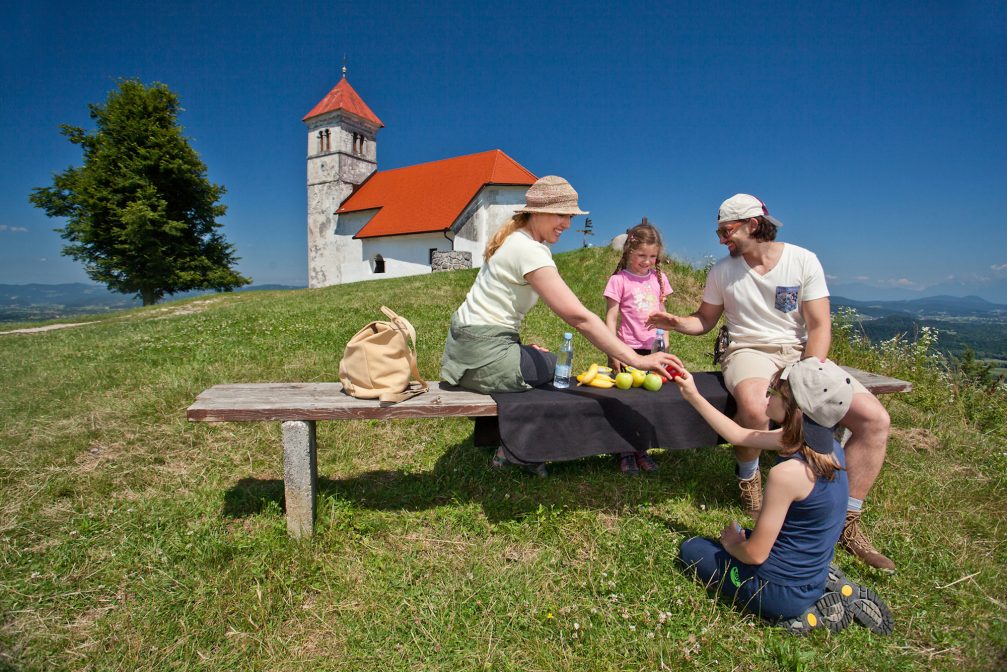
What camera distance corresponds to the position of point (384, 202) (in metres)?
32.2

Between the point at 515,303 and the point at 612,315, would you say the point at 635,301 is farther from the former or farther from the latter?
the point at 515,303

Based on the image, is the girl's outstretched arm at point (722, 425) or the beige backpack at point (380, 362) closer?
the girl's outstretched arm at point (722, 425)

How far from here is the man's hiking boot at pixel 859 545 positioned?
2.88 meters

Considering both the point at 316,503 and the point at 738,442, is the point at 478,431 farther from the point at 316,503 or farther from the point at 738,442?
the point at 738,442

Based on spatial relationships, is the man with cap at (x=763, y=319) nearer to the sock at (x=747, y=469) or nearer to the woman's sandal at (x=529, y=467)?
the sock at (x=747, y=469)

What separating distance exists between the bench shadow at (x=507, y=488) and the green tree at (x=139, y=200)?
27950mm

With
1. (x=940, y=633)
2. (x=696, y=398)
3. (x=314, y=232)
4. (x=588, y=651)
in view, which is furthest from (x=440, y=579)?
(x=314, y=232)

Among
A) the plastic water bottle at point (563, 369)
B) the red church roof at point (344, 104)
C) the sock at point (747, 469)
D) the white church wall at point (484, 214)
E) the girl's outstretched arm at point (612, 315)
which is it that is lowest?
the sock at point (747, 469)

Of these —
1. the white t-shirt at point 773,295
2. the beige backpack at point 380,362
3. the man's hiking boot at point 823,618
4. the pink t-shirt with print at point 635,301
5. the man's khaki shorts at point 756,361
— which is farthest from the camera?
the pink t-shirt with print at point 635,301

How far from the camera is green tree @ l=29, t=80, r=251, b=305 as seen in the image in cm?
2498

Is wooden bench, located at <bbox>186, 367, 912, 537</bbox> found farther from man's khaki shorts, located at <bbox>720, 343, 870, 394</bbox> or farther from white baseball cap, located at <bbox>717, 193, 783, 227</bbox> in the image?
white baseball cap, located at <bbox>717, 193, 783, 227</bbox>

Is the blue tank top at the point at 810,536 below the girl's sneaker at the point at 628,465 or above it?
above

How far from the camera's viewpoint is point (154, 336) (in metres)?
8.64

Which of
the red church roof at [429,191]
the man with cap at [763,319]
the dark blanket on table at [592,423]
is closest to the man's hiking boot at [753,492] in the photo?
the man with cap at [763,319]
